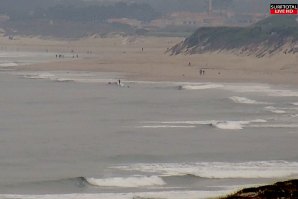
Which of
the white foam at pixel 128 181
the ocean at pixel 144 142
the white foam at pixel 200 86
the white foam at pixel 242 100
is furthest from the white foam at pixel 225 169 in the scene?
the white foam at pixel 200 86

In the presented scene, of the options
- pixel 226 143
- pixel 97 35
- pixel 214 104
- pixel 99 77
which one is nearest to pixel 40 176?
pixel 226 143

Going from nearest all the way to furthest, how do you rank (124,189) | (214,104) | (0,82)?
(124,189) → (214,104) → (0,82)

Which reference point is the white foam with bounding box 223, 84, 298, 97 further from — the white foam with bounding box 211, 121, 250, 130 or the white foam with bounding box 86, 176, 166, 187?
the white foam with bounding box 86, 176, 166, 187

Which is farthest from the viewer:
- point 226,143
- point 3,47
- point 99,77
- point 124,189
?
point 3,47

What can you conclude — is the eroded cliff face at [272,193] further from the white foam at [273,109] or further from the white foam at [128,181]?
the white foam at [273,109]

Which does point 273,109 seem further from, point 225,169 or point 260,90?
point 225,169

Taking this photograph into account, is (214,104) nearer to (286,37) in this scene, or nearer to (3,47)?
(286,37)

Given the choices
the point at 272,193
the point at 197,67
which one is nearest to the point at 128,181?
the point at 272,193
